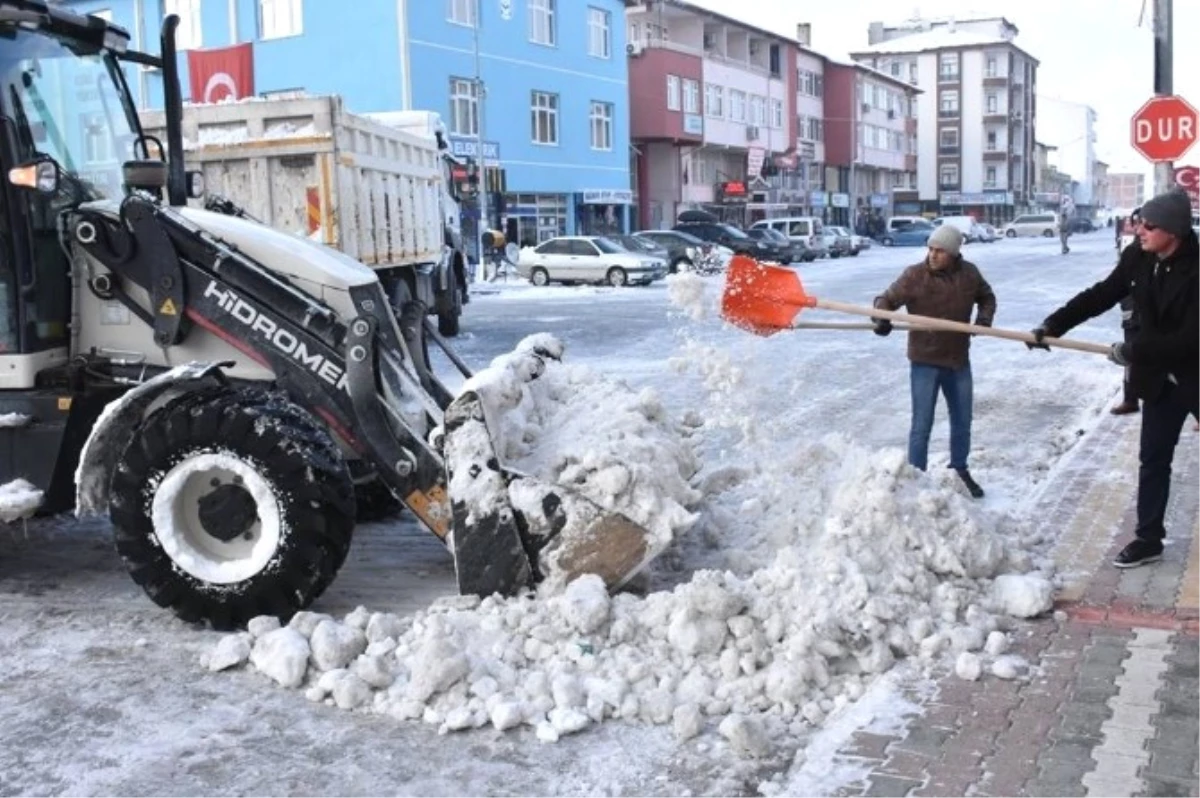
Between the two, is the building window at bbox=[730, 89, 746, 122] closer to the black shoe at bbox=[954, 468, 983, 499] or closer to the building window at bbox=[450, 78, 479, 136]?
the building window at bbox=[450, 78, 479, 136]

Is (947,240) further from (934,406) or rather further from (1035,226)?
(1035,226)

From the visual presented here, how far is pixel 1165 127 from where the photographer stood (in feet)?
49.4

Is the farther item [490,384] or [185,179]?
[185,179]

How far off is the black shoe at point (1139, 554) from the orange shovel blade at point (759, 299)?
6.67 feet

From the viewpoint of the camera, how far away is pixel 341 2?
114 ft

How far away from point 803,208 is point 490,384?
2553 inches

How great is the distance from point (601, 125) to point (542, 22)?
514 centimetres

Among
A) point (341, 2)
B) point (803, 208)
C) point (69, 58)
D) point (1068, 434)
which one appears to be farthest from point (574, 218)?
point (69, 58)

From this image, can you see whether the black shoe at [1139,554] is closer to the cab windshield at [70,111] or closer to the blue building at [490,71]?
the cab windshield at [70,111]

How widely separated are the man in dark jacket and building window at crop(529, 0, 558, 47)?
36.4 m

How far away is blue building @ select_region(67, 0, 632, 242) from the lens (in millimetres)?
34719

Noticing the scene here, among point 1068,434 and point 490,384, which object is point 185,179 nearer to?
point 490,384

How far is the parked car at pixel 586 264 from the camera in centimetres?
3378

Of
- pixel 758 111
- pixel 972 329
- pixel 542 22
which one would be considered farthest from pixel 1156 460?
pixel 758 111
